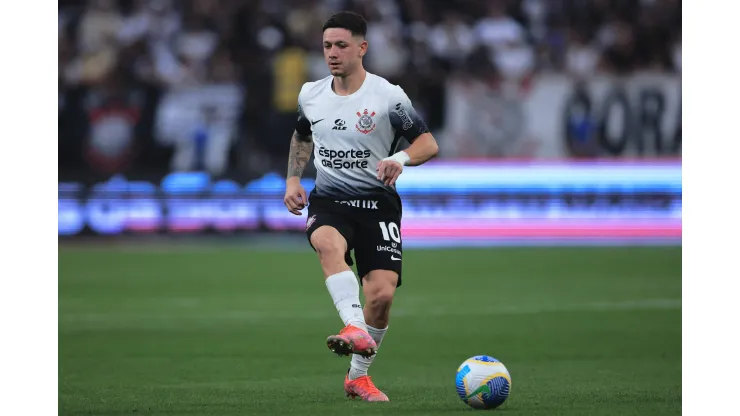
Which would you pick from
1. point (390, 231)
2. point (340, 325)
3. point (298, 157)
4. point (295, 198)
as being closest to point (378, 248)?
point (390, 231)

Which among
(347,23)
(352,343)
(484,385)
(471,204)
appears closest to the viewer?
(352,343)

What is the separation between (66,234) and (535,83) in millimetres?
8228

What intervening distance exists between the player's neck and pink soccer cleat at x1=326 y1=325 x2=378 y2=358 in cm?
150

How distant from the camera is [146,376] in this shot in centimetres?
910

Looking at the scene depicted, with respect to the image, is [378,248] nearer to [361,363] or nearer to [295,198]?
[295,198]

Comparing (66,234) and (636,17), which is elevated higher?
(636,17)

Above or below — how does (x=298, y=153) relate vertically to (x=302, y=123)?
below

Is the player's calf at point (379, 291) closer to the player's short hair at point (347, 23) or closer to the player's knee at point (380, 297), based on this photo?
the player's knee at point (380, 297)

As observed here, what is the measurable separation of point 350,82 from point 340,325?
16.1 ft

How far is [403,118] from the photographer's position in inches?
307

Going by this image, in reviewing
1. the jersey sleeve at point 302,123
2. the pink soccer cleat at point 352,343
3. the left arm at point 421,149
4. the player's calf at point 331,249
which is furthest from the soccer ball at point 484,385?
the jersey sleeve at point 302,123

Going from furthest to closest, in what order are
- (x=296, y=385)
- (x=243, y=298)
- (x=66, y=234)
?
1. (x=66, y=234)
2. (x=243, y=298)
3. (x=296, y=385)
